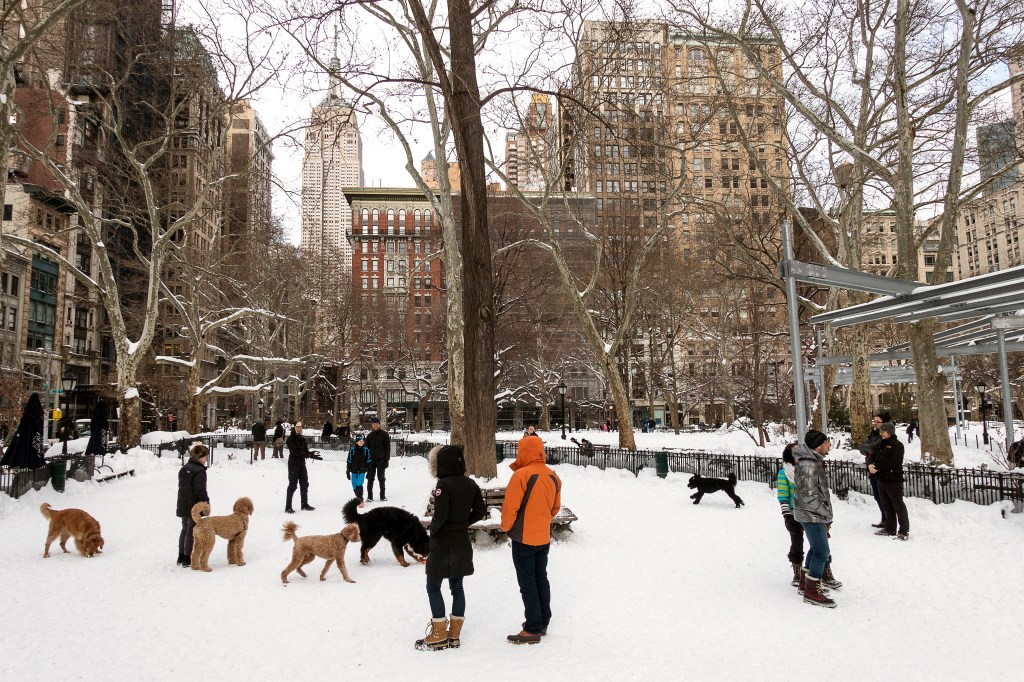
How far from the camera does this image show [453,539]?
5.12 metres

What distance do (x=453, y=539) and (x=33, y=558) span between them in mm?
6810

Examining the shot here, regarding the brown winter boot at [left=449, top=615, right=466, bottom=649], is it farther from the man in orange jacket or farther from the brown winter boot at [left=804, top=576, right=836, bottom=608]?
the brown winter boot at [left=804, top=576, right=836, bottom=608]

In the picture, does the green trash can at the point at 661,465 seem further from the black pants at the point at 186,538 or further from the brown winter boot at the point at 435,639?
the brown winter boot at the point at 435,639

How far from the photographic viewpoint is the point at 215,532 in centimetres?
797

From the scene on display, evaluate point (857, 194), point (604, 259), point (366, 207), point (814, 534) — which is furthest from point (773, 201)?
point (366, 207)

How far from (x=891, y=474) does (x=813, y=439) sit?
3.60 meters

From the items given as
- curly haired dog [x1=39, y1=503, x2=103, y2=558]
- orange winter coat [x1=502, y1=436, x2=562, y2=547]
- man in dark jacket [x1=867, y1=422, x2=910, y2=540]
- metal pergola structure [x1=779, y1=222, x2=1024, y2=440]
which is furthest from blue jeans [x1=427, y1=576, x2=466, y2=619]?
man in dark jacket [x1=867, y1=422, x2=910, y2=540]

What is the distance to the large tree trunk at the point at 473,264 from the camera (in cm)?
1206

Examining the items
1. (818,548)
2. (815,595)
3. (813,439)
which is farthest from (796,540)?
(813,439)

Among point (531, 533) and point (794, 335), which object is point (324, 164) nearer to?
point (794, 335)

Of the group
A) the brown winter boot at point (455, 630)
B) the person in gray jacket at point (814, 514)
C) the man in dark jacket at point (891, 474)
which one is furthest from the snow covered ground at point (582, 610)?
the man in dark jacket at point (891, 474)

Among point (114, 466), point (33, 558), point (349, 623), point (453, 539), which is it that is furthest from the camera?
point (114, 466)

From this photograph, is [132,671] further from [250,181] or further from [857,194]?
[250,181]

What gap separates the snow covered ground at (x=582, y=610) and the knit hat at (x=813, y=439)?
1490 mm
